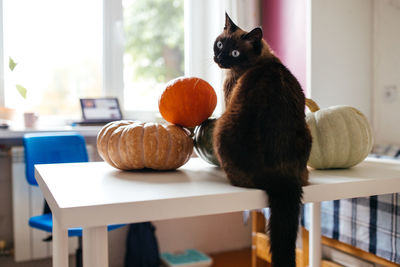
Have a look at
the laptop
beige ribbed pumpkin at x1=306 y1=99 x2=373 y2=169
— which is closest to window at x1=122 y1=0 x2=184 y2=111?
the laptop

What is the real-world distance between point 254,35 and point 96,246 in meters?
0.48

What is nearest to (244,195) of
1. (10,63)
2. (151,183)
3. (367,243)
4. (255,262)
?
(151,183)

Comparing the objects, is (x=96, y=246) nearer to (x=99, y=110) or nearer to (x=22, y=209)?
(x=22, y=209)

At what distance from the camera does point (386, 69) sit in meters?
2.01

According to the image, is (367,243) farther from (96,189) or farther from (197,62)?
(197,62)

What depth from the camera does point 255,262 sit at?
→ 189 cm

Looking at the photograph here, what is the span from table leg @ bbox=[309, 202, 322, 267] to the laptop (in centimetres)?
143

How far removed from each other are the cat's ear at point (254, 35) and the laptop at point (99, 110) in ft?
5.32

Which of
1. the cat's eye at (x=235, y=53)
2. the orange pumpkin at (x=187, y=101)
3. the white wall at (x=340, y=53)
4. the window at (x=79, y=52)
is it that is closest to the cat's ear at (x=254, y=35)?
the cat's eye at (x=235, y=53)

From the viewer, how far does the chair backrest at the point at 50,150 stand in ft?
5.94

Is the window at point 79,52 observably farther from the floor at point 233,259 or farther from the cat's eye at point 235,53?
the cat's eye at point 235,53

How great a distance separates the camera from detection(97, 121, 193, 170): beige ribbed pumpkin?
840 millimetres

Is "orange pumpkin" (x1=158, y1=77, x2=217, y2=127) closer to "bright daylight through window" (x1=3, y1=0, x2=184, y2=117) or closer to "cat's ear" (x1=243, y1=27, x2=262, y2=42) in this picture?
"cat's ear" (x1=243, y1=27, x2=262, y2=42)

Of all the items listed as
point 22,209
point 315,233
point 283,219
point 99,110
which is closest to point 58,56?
point 99,110
